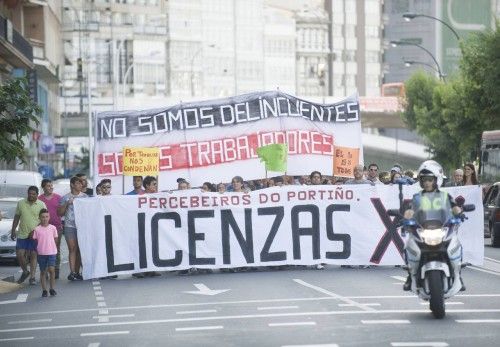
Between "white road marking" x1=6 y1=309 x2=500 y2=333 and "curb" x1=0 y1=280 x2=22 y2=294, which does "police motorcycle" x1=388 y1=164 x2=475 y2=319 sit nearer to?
"white road marking" x1=6 y1=309 x2=500 y2=333

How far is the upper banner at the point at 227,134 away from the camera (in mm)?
31016

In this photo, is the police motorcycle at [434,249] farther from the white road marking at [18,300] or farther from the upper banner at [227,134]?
the upper banner at [227,134]

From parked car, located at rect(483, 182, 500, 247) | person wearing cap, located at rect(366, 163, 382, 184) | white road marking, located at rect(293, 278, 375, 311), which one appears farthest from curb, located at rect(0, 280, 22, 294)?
parked car, located at rect(483, 182, 500, 247)

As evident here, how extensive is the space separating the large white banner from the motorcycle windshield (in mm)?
9214

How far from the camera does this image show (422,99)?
4289 inches

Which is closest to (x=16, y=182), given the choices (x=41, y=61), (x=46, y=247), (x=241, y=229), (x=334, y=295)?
(x=241, y=229)

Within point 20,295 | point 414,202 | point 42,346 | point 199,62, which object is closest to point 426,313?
point 414,202

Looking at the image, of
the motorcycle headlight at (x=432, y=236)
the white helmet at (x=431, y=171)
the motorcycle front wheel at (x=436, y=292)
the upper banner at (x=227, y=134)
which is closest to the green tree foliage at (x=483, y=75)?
the upper banner at (x=227, y=134)

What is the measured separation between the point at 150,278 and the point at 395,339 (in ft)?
40.5

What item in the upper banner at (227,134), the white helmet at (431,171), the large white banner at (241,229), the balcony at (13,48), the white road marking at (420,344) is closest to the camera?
the white road marking at (420,344)

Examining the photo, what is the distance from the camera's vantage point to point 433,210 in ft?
59.5

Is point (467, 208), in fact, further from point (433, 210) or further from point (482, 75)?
point (482, 75)

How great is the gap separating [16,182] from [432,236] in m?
23.0

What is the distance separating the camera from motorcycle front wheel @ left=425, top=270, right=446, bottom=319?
17.4 meters
